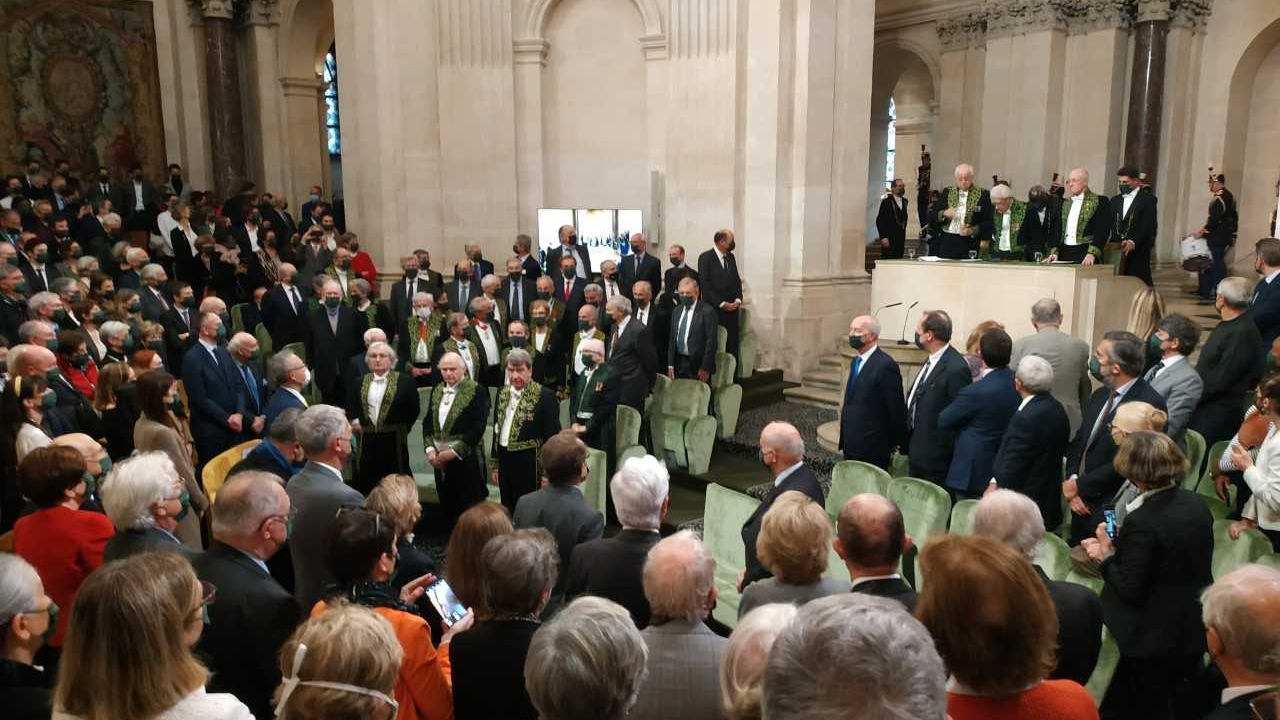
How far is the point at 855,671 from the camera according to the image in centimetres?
146

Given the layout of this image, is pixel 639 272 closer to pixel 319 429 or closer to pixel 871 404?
pixel 871 404

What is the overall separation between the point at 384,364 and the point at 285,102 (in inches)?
462

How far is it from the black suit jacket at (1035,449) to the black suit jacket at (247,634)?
3.56 m

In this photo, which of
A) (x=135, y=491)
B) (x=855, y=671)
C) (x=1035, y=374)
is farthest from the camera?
(x=1035, y=374)

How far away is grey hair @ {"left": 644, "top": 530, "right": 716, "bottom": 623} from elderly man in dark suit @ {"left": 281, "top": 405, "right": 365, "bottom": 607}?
147 cm

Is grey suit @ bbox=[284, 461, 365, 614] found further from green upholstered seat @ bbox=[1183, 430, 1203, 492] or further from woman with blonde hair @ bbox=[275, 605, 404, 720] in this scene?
green upholstered seat @ bbox=[1183, 430, 1203, 492]

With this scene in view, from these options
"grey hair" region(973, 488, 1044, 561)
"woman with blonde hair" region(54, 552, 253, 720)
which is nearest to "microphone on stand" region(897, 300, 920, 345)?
"grey hair" region(973, 488, 1044, 561)

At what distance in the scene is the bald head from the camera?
2746 millimetres

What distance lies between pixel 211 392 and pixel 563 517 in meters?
3.57

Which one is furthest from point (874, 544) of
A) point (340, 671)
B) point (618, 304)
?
point (618, 304)

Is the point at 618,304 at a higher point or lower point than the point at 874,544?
higher

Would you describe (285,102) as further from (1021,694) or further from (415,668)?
(1021,694)

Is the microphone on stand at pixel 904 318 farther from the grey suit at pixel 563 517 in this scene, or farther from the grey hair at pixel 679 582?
the grey hair at pixel 679 582

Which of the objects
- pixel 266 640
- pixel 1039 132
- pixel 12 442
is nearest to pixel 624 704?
pixel 266 640
